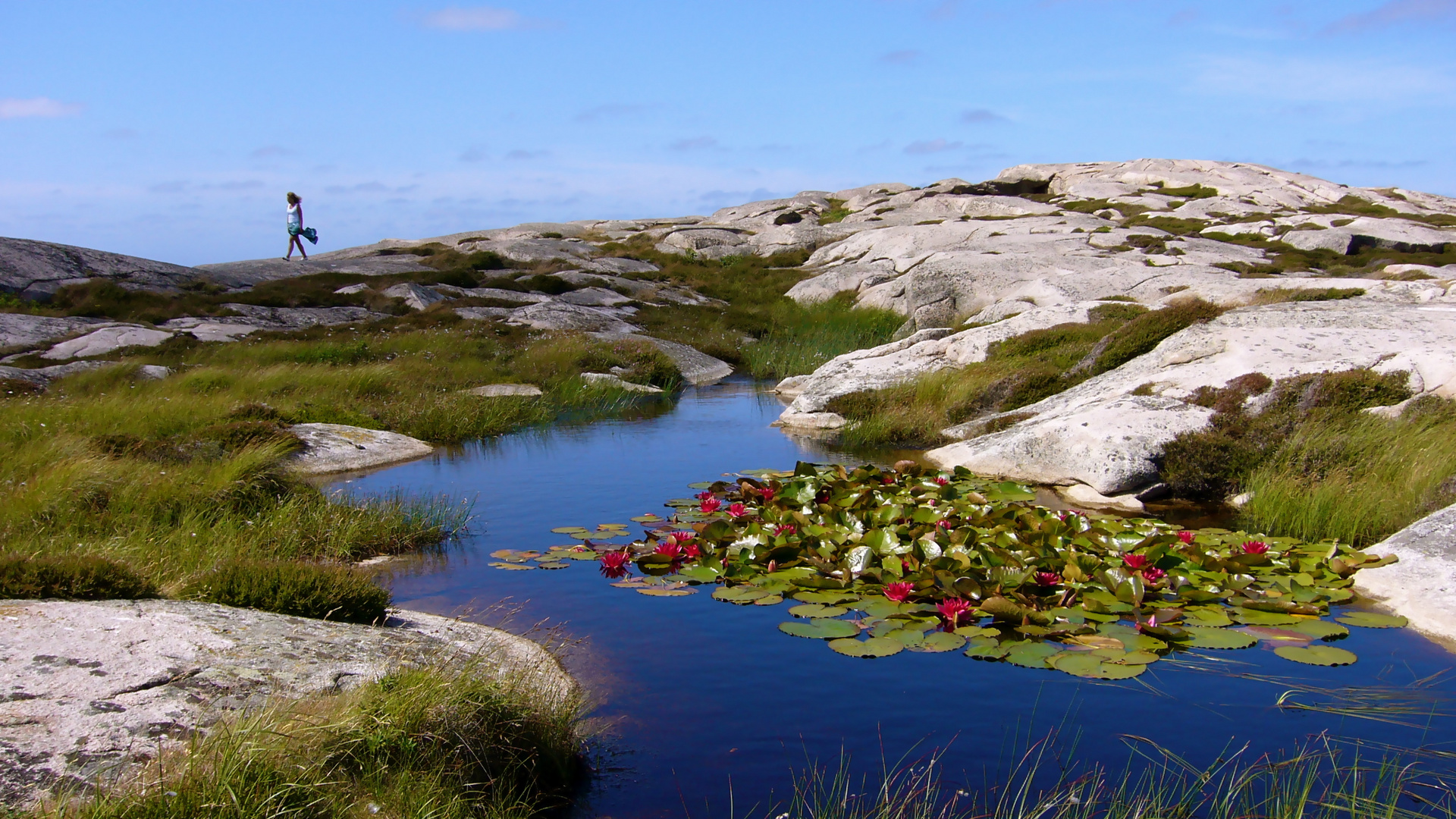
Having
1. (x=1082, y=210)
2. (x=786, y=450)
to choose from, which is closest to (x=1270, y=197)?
(x=1082, y=210)

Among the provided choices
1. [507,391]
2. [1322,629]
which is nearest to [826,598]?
[1322,629]

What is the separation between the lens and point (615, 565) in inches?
402

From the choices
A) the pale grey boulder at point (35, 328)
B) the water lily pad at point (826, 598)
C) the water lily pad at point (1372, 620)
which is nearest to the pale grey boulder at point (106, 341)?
the pale grey boulder at point (35, 328)

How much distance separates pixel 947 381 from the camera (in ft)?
A: 64.5

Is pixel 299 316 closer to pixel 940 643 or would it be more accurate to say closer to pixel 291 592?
pixel 291 592

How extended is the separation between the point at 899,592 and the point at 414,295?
31358 millimetres

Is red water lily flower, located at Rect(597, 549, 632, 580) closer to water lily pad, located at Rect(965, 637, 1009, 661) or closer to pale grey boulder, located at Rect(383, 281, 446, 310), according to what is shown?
water lily pad, located at Rect(965, 637, 1009, 661)

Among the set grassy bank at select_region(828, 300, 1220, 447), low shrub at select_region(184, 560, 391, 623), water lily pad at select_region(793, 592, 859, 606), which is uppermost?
grassy bank at select_region(828, 300, 1220, 447)

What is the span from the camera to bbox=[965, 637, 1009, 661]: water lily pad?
770 centimetres

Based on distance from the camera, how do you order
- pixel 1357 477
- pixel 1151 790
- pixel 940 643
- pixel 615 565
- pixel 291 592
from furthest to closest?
pixel 1357 477
pixel 615 565
pixel 940 643
pixel 291 592
pixel 1151 790

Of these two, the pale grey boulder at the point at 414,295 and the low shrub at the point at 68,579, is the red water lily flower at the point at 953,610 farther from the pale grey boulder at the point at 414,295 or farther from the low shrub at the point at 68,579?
the pale grey boulder at the point at 414,295

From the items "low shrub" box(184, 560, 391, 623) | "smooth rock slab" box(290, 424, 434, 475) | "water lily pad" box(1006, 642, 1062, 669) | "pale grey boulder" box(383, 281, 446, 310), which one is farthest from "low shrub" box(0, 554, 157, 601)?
"pale grey boulder" box(383, 281, 446, 310)

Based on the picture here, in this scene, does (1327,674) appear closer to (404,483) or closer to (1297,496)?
(1297,496)

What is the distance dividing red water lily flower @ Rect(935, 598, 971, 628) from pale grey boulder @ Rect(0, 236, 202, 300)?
36504 millimetres
